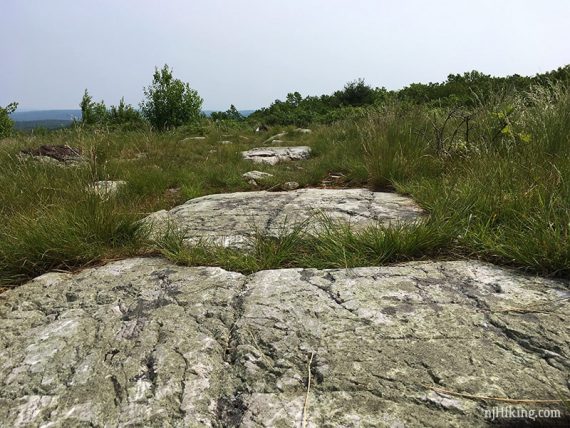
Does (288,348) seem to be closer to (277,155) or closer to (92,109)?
(277,155)

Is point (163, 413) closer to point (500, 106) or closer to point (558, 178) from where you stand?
point (558, 178)

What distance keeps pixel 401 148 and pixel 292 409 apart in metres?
3.24

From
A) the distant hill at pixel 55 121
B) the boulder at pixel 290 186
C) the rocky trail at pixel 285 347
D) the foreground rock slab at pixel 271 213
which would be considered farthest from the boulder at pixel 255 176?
the rocky trail at pixel 285 347

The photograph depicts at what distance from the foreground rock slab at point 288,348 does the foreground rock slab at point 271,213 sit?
0.71 m

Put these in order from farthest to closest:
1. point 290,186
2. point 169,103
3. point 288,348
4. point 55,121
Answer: point 169,103
point 55,121
point 290,186
point 288,348

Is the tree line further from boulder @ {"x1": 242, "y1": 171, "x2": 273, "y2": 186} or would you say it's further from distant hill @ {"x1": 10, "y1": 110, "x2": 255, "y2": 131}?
boulder @ {"x1": 242, "y1": 171, "x2": 273, "y2": 186}

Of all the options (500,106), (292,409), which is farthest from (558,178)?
(292,409)

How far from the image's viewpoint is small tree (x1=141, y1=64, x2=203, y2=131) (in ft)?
62.9

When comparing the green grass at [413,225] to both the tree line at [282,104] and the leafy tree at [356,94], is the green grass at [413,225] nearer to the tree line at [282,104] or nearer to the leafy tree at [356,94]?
the tree line at [282,104]

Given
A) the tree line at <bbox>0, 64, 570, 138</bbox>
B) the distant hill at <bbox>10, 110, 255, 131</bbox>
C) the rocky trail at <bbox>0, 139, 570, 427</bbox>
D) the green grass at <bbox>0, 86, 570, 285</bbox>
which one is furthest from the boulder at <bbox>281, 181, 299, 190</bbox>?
the tree line at <bbox>0, 64, 570, 138</bbox>

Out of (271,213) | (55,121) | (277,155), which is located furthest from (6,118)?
(271,213)

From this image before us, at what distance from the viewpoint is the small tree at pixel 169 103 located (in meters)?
19.2

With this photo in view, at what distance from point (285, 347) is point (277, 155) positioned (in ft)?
20.9

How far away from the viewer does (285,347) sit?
143 centimetres
